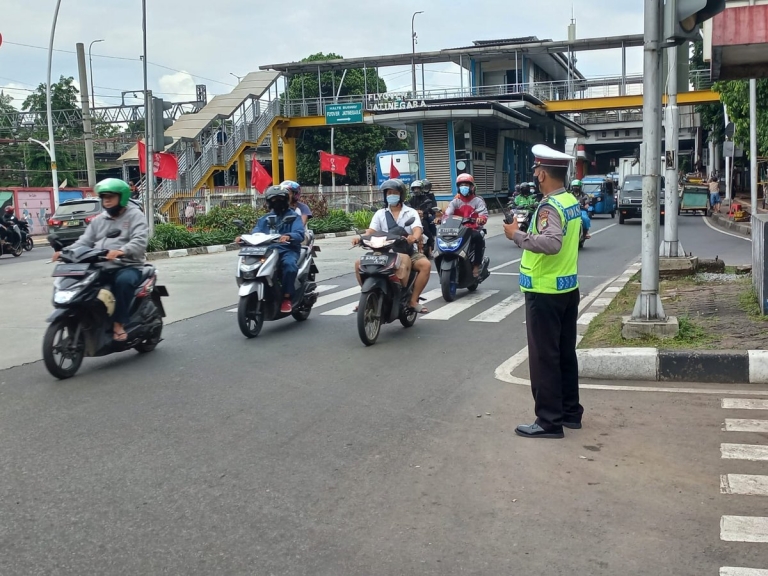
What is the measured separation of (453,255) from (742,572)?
8.03 metres

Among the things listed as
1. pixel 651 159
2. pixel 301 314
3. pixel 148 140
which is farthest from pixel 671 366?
pixel 148 140

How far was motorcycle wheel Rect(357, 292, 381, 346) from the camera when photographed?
799cm

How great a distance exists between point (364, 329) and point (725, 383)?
3336 mm

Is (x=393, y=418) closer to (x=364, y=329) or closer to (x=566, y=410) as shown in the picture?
(x=566, y=410)

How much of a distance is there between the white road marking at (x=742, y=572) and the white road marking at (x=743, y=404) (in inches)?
102

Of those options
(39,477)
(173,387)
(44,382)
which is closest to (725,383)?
(173,387)

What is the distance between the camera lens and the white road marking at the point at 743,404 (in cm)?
561

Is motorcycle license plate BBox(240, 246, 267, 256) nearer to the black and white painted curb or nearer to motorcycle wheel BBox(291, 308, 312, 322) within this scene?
motorcycle wheel BBox(291, 308, 312, 322)

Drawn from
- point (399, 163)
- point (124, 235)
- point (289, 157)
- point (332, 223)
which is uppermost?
point (289, 157)

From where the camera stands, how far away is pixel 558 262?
5.07 metres

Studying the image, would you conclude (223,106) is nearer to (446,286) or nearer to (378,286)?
(446,286)

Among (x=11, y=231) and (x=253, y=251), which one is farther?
(x=11, y=231)

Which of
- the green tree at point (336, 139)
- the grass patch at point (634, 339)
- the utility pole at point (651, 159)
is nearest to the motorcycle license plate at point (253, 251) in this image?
the grass patch at point (634, 339)

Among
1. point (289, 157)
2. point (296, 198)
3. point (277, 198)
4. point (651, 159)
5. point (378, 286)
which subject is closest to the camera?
point (651, 159)
